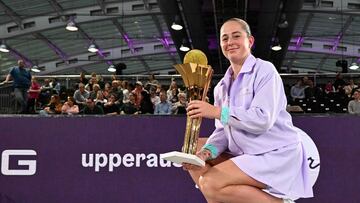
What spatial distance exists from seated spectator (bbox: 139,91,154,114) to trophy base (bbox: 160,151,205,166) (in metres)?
6.20

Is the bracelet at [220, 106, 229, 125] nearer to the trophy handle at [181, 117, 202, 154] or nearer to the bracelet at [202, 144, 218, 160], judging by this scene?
the trophy handle at [181, 117, 202, 154]

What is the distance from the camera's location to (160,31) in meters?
19.7

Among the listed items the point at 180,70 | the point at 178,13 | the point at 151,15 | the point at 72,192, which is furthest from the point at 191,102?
the point at 151,15

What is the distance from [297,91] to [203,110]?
874cm

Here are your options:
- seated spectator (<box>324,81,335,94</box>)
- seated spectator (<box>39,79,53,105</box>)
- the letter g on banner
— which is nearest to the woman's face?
the letter g on banner

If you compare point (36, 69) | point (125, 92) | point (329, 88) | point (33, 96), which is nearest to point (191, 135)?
point (125, 92)

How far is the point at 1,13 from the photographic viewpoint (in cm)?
1666

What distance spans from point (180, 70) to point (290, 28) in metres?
14.3

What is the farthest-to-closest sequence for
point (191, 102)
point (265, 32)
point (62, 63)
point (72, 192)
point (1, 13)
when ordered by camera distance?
point (62, 63)
point (1, 13)
point (265, 32)
point (72, 192)
point (191, 102)

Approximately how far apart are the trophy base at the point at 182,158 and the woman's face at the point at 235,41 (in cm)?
53

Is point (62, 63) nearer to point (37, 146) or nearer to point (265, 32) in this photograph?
point (265, 32)

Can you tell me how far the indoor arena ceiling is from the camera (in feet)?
46.9

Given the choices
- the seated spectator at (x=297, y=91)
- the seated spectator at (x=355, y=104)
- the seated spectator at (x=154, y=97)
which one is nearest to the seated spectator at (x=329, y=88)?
the seated spectator at (x=297, y=91)

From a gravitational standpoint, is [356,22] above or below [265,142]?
above
